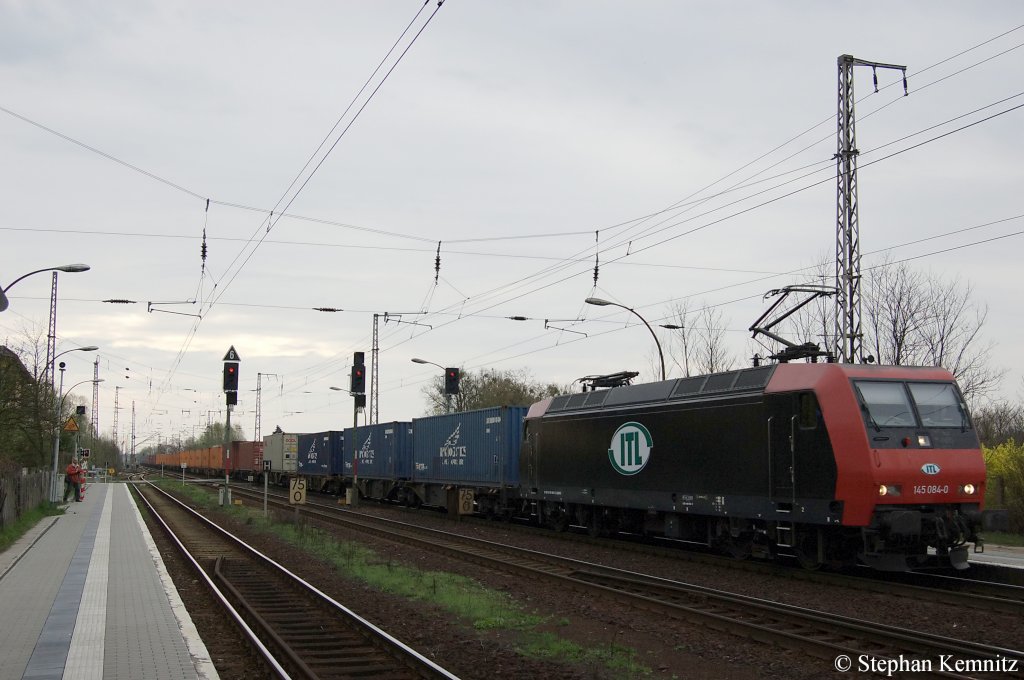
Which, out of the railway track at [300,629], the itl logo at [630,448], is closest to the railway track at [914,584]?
the itl logo at [630,448]

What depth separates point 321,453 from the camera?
47.6 m

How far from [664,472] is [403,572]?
17.8 ft

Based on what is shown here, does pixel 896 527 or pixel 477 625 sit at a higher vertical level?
pixel 896 527

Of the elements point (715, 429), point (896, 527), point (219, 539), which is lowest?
point (219, 539)

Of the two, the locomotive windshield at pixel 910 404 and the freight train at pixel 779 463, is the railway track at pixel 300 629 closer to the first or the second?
the freight train at pixel 779 463

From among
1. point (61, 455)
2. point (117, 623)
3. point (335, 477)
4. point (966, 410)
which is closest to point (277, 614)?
point (117, 623)

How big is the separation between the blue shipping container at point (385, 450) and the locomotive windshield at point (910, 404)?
76.8ft

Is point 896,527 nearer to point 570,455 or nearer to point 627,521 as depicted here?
point 627,521

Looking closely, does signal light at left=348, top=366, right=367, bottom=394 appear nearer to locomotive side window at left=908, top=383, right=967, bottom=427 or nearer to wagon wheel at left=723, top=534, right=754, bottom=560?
wagon wheel at left=723, top=534, right=754, bottom=560

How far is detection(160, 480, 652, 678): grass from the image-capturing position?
9.29 m

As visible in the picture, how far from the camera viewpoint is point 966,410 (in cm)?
1436

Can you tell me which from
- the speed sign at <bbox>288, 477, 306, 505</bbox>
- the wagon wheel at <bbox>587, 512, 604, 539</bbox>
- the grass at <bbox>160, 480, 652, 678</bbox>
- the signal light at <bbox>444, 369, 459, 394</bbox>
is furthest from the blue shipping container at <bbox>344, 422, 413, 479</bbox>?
the wagon wheel at <bbox>587, 512, 604, 539</bbox>

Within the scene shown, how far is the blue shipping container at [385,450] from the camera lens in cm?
3544

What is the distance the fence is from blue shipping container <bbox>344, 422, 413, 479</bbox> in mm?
11152
